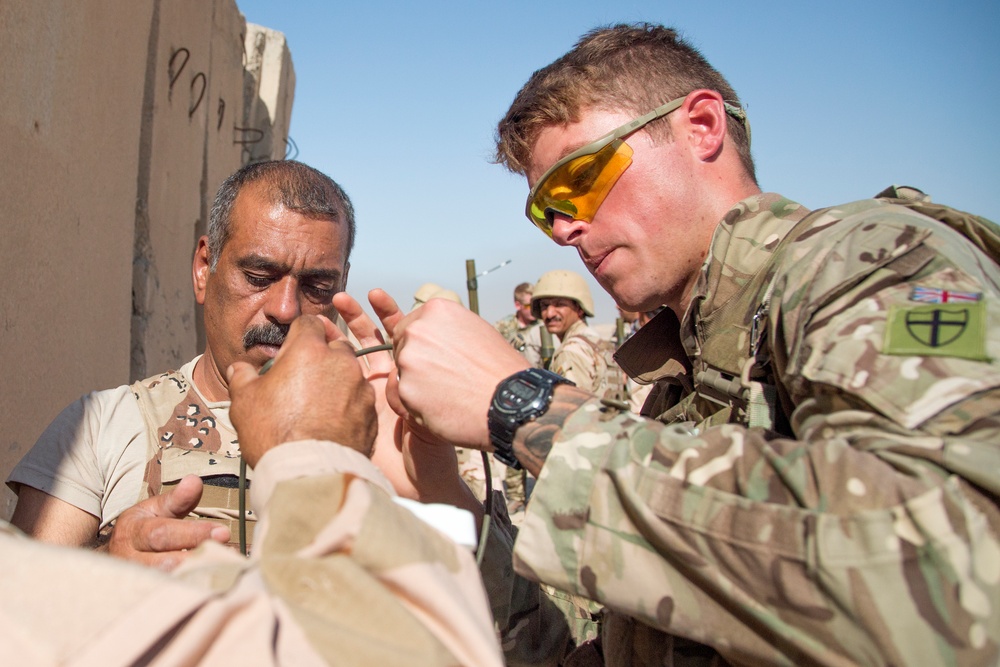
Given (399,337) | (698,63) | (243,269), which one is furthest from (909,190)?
(243,269)

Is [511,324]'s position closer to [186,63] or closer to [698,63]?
[186,63]

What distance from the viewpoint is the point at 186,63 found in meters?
5.72

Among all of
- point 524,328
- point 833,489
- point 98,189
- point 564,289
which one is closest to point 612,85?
point 833,489

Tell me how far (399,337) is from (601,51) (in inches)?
46.3

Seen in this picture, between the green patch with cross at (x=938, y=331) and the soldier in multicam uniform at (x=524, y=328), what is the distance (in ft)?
33.6

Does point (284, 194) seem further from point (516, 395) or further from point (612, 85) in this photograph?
point (516, 395)

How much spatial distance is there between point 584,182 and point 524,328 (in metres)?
11.3

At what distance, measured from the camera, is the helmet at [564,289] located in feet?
33.5

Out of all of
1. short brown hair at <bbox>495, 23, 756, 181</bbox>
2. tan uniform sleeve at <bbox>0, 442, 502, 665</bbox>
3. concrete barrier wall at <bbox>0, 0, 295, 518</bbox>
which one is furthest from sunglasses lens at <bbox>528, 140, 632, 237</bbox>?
concrete barrier wall at <bbox>0, 0, 295, 518</bbox>

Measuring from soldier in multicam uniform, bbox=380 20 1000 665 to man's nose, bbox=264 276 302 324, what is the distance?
105 cm

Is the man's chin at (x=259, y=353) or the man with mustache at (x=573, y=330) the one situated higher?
the man's chin at (x=259, y=353)

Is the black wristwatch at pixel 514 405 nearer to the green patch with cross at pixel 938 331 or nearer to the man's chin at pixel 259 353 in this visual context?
the green patch with cross at pixel 938 331

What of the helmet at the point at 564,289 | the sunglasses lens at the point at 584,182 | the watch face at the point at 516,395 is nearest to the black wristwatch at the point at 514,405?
the watch face at the point at 516,395

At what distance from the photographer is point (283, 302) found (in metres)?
2.65
